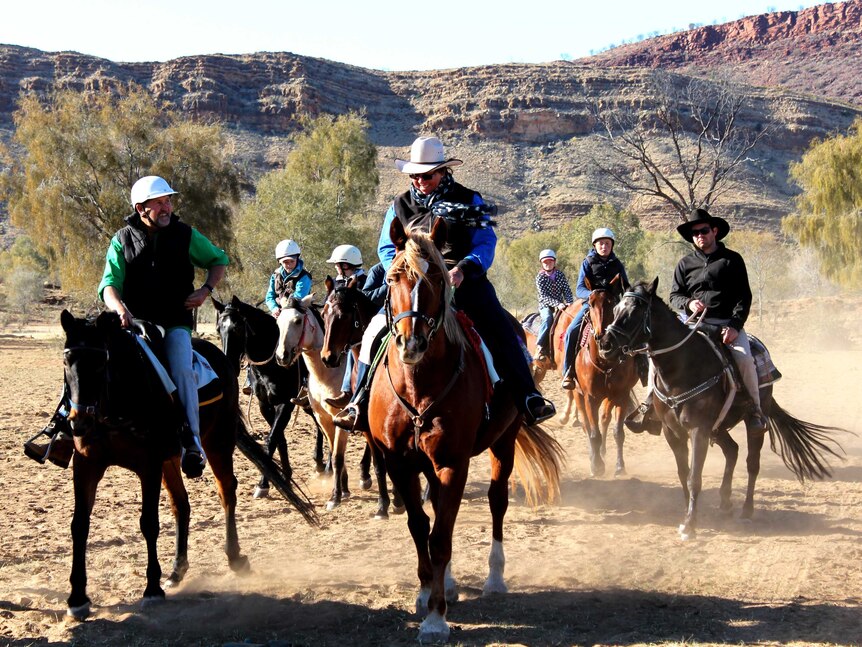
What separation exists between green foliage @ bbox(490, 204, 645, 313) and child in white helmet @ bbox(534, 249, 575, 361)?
45723 mm

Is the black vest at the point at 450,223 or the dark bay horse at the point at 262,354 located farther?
the dark bay horse at the point at 262,354

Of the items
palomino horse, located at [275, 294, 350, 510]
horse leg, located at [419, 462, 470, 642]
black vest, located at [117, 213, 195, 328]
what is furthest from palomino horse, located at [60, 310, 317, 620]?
palomino horse, located at [275, 294, 350, 510]

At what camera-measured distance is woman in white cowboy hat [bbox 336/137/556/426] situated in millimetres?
6195

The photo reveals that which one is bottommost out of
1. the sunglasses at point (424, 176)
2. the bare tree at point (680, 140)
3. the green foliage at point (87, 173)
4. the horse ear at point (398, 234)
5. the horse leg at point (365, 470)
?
the horse leg at point (365, 470)

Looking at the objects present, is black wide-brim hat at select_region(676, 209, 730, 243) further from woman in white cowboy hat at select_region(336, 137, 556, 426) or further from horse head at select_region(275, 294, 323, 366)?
horse head at select_region(275, 294, 323, 366)

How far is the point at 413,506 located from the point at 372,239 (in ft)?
126

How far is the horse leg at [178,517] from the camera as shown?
21.3ft

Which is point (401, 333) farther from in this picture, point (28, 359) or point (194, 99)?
point (194, 99)

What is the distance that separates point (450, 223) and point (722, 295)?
12.5 ft

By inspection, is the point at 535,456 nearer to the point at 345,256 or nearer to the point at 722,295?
the point at 722,295

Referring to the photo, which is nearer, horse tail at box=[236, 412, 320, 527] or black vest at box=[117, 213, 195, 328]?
black vest at box=[117, 213, 195, 328]

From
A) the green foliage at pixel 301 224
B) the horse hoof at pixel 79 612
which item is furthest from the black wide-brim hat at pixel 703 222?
the green foliage at pixel 301 224

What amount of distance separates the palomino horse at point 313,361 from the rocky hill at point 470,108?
83289 mm

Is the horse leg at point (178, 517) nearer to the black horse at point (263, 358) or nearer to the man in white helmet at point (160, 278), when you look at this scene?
the man in white helmet at point (160, 278)
